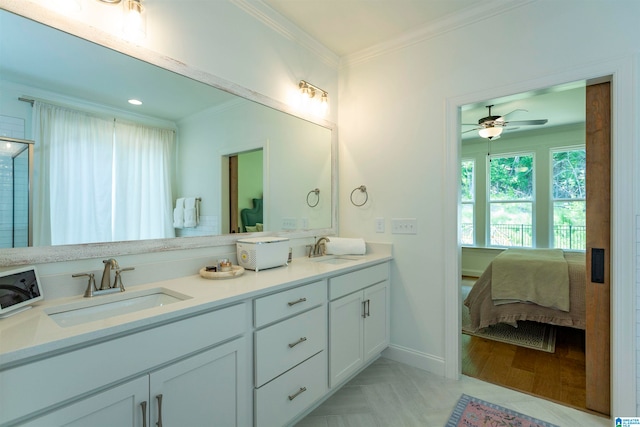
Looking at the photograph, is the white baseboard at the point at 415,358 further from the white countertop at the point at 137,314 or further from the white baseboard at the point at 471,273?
the white baseboard at the point at 471,273

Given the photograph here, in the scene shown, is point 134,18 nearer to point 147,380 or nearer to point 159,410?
point 147,380

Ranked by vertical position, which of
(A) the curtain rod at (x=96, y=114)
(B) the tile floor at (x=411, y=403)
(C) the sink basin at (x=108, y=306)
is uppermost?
(A) the curtain rod at (x=96, y=114)

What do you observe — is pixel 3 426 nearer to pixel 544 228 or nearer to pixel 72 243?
pixel 72 243

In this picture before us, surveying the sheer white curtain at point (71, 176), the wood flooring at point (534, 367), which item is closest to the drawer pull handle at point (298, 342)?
the sheer white curtain at point (71, 176)

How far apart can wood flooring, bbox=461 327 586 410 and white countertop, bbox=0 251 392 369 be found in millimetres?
1502

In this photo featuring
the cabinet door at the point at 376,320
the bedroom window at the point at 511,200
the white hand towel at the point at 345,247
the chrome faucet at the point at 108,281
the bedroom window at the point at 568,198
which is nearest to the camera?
the chrome faucet at the point at 108,281

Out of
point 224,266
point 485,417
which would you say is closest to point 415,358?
point 485,417

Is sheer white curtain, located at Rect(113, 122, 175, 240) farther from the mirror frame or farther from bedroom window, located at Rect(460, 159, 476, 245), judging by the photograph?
bedroom window, located at Rect(460, 159, 476, 245)

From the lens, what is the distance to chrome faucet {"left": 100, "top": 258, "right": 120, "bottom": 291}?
1333mm

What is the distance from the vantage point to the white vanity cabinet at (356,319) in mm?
1870

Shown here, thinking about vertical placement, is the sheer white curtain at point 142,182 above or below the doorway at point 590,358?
above

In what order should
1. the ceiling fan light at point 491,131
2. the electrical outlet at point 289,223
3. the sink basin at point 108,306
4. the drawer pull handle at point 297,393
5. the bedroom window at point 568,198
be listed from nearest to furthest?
1. the sink basin at point 108,306
2. the drawer pull handle at point 297,393
3. the electrical outlet at point 289,223
4. the ceiling fan light at point 491,131
5. the bedroom window at point 568,198

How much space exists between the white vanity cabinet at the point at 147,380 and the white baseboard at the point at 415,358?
1.45m

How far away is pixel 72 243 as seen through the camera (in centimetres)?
131
